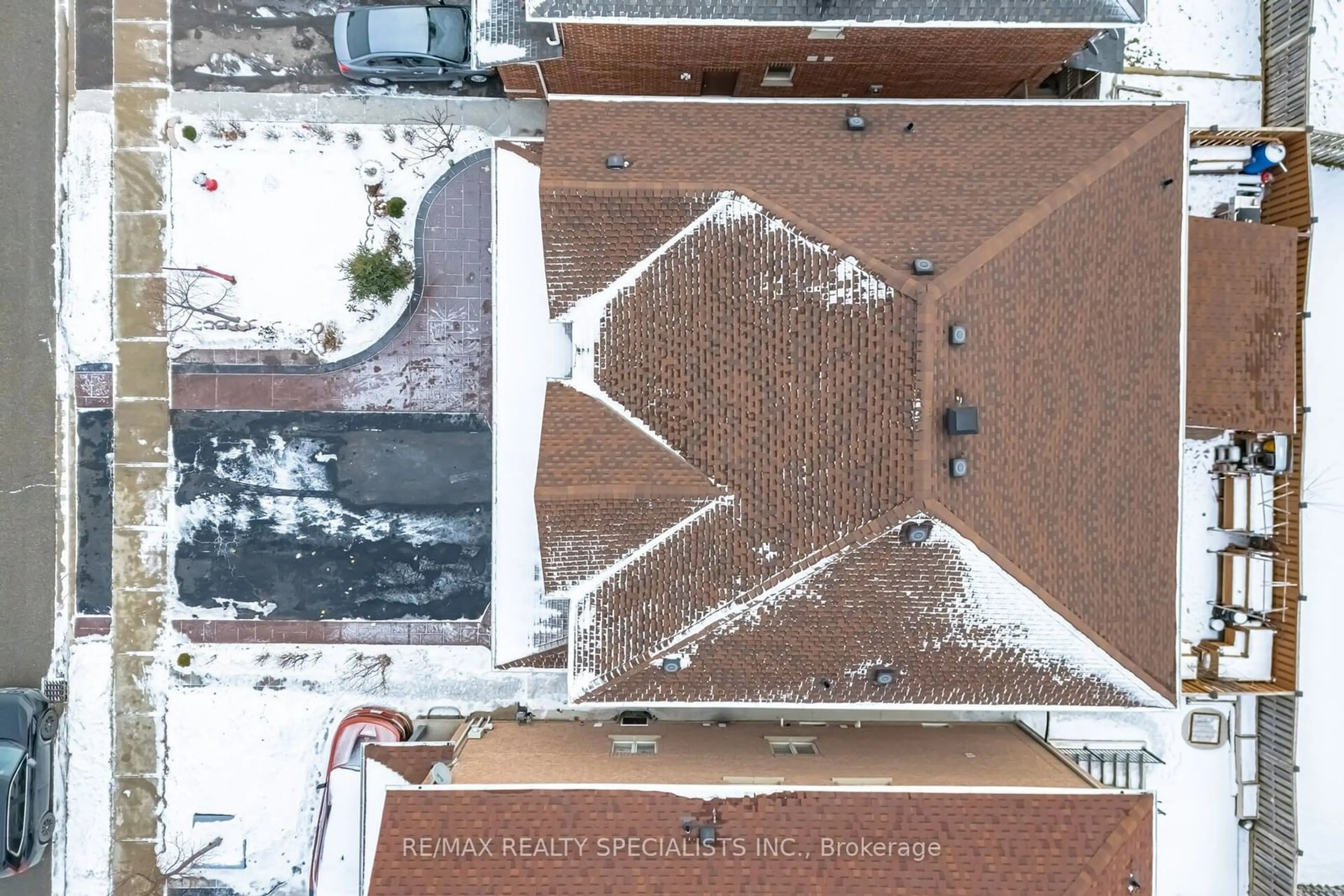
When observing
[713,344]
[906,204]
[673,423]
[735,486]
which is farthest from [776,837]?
[906,204]

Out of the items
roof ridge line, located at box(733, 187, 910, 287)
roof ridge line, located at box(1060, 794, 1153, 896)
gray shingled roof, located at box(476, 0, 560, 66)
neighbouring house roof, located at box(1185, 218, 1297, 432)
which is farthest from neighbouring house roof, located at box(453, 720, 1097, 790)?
gray shingled roof, located at box(476, 0, 560, 66)

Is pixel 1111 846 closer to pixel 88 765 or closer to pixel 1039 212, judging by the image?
pixel 1039 212

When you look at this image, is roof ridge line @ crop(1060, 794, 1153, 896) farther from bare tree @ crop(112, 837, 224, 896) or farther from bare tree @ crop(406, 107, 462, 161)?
bare tree @ crop(406, 107, 462, 161)

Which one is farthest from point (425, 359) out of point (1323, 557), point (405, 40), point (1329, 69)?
point (1329, 69)

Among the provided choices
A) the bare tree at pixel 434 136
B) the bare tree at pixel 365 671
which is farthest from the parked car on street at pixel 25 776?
the bare tree at pixel 434 136

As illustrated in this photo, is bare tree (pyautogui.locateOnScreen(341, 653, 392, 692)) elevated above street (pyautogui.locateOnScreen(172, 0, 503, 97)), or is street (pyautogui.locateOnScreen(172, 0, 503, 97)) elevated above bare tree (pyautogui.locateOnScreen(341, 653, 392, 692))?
street (pyautogui.locateOnScreen(172, 0, 503, 97))

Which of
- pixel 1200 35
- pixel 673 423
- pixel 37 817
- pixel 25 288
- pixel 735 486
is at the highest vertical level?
pixel 1200 35

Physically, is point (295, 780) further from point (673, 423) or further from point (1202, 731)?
point (1202, 731)
